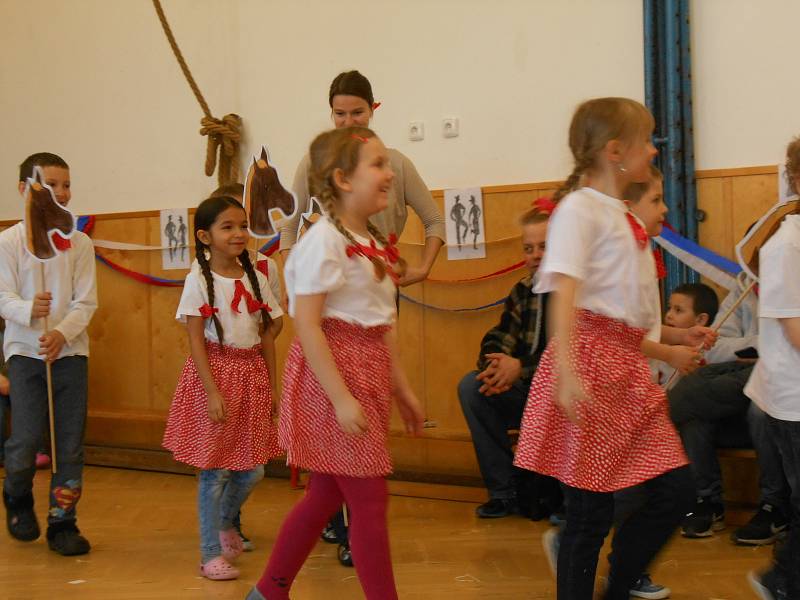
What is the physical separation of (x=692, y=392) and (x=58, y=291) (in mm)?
2235

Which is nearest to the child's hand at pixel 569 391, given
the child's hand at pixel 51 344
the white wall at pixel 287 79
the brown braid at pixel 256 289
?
the brown braid at pixel 256 289

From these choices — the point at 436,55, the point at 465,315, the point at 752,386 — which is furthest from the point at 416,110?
the point at 752,386

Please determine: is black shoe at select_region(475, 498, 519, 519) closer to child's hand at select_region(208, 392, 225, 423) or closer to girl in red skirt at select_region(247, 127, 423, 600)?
child's hand at select_region(208, 392, 225, 423)

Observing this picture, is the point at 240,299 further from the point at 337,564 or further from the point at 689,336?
the point at 689,336

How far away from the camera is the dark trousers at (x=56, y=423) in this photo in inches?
132

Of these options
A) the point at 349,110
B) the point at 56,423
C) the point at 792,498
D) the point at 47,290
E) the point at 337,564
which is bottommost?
the point at 337,564

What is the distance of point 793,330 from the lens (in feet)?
7.54

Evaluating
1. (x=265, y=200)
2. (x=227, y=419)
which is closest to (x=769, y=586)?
(x=227, y=419)

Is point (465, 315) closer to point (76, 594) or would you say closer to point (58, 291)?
point (58, 291)

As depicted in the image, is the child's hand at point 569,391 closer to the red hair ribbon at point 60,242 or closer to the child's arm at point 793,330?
the child's arm at point 793,330

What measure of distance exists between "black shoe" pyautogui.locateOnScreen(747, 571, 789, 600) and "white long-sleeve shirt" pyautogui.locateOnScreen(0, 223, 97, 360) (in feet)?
7.48

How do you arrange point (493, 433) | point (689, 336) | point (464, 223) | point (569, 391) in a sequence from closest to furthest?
point (569, 391) → point (689, 336) → point (493, 433) → point (464, 223)

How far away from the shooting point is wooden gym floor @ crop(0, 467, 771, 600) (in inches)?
114

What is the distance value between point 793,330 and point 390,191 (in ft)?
4.71
